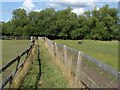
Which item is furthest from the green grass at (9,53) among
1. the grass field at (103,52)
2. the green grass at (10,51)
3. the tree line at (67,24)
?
the tree line at (67,24)

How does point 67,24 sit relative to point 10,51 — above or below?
above

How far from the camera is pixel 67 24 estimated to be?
12444cm

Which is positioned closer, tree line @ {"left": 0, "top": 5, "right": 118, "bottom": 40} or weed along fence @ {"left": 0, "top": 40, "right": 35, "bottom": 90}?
weed along fence @ {"left": 0, "top": 40, "right": 35, "bottom": 90}

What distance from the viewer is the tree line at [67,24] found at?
122 metres

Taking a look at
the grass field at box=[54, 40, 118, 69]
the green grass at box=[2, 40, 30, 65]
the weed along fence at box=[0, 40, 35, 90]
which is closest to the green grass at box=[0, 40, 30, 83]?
the green grass at box=[2, 40, 30, 65]

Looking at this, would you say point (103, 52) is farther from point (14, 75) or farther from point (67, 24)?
point (67, 24)

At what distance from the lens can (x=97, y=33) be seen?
12025cm

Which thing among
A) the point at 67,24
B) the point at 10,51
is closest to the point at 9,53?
the point at 10,51

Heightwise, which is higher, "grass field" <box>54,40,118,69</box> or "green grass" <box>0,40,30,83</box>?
"green grass" <box>0,40,30,83</box>

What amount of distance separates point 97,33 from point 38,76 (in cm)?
11038

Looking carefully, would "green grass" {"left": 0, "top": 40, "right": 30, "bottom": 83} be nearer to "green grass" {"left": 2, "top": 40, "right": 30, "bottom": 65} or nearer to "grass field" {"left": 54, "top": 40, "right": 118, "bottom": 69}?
"green grass" {"left": 2, "top": 40, "right": 30, "bottom": 65}

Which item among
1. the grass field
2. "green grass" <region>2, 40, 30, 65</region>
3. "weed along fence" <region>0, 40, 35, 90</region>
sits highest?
"weed along fence" <region>0, 40, 35, 90</region>

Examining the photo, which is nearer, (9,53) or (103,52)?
(9,53)

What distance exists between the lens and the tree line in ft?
399
